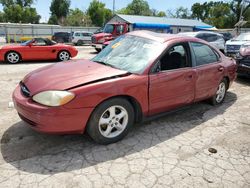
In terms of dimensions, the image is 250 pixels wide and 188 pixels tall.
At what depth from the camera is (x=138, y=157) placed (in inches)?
121

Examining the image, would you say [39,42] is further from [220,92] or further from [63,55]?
[220,92]

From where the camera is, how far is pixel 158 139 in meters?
3.55

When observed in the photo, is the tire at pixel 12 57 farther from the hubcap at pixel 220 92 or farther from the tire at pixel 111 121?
the hubcap at pixel 220 92

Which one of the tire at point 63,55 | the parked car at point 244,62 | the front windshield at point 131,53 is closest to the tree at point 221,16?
the tire at point 63,55

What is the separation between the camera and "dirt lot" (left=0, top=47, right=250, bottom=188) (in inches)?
103

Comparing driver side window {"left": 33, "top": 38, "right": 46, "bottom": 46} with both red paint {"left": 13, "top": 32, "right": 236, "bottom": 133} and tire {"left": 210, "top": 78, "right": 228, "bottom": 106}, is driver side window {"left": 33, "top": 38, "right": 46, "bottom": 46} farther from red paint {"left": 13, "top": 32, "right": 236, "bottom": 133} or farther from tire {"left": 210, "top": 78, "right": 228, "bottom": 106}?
tire {"left": 210, "top": 78, "right": 228, "bottom": 106}

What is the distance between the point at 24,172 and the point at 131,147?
4.60 ft

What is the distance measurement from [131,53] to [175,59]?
2.50 feet

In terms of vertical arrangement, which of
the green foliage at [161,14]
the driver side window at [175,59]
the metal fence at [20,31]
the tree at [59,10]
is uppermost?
the green foliage at [161,14]

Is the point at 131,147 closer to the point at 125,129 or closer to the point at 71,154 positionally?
the point at 125,129

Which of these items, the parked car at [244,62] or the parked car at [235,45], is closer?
the parked car at [244,62]

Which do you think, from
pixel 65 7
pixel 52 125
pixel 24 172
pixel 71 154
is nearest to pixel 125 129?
pixel 71 154

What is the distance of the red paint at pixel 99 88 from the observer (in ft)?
9.39

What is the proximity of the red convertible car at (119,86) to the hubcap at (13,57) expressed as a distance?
7510 mm
